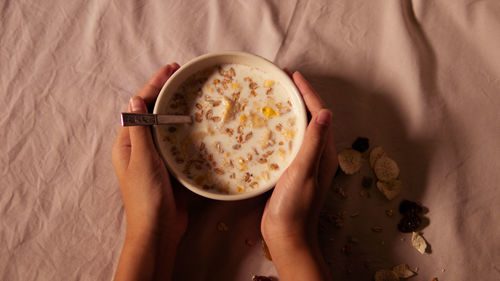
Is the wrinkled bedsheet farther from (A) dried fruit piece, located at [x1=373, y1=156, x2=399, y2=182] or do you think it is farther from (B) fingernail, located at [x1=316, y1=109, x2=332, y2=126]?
(B) fingernail, located at [x1=316, y1=109, x2=332, y2=126]

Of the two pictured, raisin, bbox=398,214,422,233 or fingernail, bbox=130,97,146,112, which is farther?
raisin, bbox=398,214,422,233

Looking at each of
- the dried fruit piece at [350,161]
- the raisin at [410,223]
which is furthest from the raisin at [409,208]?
the dried fruit piece at [350,161]

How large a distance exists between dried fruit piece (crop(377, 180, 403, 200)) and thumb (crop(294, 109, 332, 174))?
208 millimetres

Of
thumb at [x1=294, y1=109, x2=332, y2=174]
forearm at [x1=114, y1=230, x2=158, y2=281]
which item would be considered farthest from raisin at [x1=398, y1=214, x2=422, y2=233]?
forearm at [x1=114, y1=230, x2=158, y2=281]

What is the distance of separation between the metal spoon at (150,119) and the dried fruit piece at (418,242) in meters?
0.50

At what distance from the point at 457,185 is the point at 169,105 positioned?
0.60 metres

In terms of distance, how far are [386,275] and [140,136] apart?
0.54 m

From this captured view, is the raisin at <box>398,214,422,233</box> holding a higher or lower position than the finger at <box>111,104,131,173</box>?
lower

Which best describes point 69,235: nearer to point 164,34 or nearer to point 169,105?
point 169,105

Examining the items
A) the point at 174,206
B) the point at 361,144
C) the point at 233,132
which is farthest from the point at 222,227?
the point at 361,144

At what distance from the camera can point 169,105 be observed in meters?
0.61

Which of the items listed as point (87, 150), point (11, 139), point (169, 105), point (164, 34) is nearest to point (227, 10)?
point (164, 34)

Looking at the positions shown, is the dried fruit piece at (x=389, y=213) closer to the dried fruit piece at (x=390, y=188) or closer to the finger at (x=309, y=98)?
the dried fruit piece at (x=390, y=188)

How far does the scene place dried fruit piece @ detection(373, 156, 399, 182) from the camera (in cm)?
69
